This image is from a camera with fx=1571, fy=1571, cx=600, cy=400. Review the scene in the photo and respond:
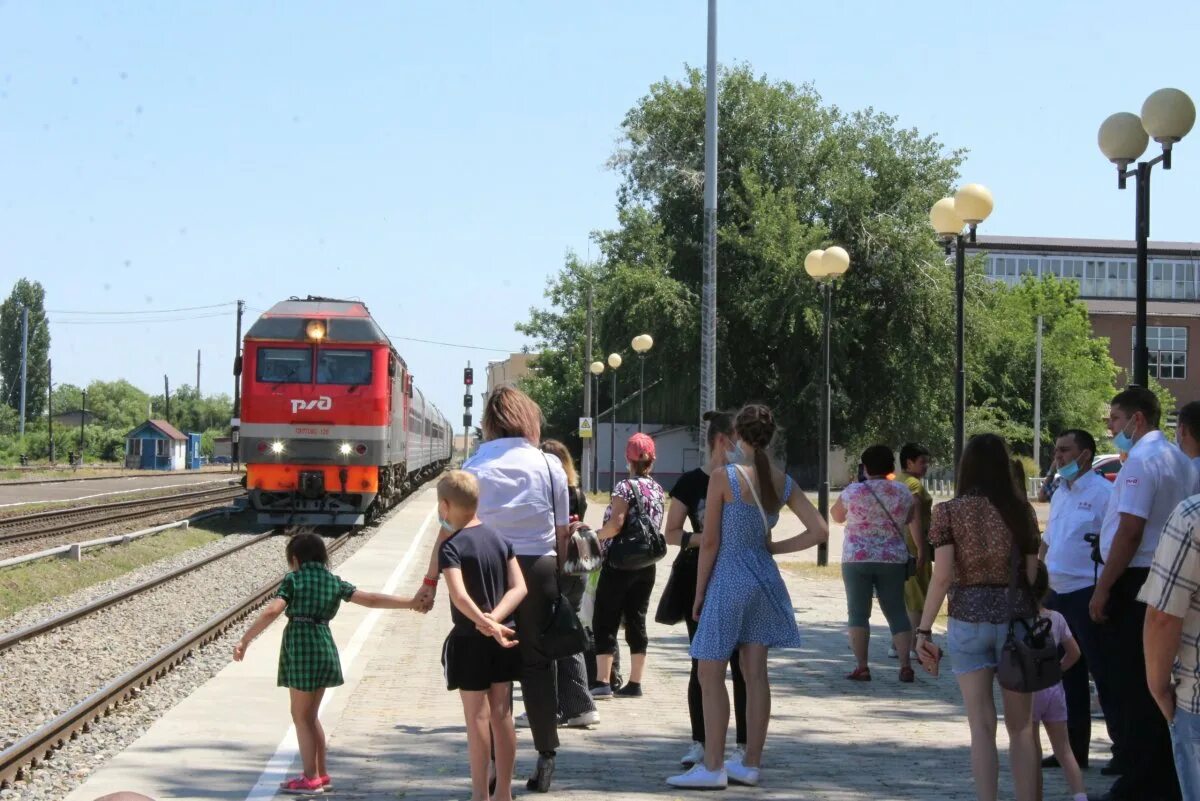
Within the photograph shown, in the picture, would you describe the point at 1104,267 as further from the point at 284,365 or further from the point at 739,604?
the point at 739,604

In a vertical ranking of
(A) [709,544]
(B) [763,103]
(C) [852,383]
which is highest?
(B) [763,103]

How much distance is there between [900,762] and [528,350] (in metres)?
92.7

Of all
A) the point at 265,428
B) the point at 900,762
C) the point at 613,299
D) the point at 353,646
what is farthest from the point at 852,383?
the point at 900,762

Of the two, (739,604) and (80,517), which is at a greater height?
(739,604)

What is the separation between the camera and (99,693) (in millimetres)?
10102

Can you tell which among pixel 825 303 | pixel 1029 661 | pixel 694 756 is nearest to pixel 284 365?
pixel 825 303

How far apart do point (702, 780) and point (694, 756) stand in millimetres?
442

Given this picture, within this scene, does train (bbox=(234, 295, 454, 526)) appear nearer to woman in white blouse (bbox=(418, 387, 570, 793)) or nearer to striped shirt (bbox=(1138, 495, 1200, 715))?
woman in white blouse (bbox=(418, 387, 570, 793))

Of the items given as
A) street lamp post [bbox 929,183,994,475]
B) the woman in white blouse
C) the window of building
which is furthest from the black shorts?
the window of building

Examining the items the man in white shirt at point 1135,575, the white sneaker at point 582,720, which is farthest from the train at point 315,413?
the man in white shirt at point 1135,575

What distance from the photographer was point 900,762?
792 centimetres

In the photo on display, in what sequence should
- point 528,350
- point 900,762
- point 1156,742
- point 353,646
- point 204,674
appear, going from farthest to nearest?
point 528,350
point 353,646
point 204,674
point 900,762
point 1156,742

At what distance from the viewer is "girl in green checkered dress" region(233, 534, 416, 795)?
270 inches

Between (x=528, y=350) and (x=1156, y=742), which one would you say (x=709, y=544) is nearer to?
(x=1156, y=742)
